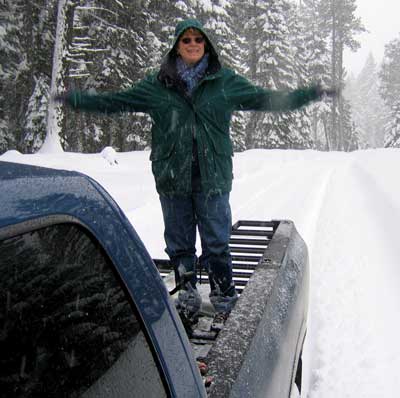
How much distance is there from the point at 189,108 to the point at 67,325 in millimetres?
2024

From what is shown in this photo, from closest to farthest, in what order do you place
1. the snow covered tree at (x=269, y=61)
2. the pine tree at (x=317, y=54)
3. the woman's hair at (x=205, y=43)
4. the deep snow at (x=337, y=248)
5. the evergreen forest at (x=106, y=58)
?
the woman's hair at (x=205, y=43), the deep snow at (x=337, y=248), the evergreen forest at (x=106, y=58), the snow covered tree at (x=269, y=61), the pine tree at (x=317, y=54)

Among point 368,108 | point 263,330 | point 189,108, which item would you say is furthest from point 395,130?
point 263,330

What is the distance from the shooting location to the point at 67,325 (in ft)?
2.97

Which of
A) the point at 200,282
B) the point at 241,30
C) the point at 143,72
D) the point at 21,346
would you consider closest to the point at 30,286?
the point at 21,346

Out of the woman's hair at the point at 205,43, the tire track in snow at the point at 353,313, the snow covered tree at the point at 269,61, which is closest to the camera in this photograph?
the woman's hair at the point at 205,43

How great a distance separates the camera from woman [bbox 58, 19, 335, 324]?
2770mm

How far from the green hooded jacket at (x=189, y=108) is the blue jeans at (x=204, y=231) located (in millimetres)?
92

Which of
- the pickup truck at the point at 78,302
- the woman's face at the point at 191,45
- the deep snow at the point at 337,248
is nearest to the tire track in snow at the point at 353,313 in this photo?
the deep snow at the point at 337,248

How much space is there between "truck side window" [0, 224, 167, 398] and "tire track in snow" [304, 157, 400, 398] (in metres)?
2.36

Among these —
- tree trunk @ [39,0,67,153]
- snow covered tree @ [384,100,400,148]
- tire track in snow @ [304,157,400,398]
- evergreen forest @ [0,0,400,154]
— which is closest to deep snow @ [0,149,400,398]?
tire track in snow @ [304,157,400,398]

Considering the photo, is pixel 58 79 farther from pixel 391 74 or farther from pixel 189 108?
pixel 391 74

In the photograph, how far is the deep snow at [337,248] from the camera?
10.8 feet

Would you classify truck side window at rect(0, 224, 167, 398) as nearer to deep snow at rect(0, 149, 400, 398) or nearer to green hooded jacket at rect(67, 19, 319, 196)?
green hooded jacket at rect(67, 19, 319, 196)

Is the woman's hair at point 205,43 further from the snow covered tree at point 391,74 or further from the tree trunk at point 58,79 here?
the snow covered tree at point 391,74
